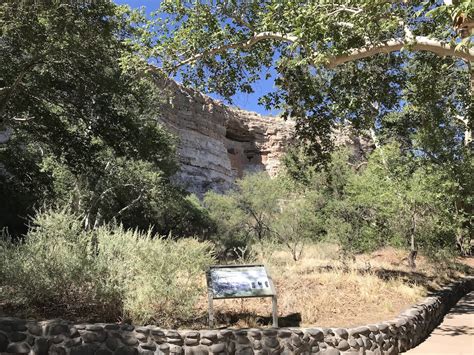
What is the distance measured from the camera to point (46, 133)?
1359 centimetres

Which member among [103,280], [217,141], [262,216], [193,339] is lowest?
[193,339]

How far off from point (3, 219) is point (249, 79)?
13.0 meters

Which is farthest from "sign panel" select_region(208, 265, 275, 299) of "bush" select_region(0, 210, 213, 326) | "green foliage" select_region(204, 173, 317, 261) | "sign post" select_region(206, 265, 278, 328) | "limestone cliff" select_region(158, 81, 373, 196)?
"limestone cliff" select_region(158, 81, 373, 196)

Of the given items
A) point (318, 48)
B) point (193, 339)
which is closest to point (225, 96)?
→ point (318, 48)

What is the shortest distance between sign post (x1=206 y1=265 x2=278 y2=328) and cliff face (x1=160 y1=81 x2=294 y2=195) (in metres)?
28.5

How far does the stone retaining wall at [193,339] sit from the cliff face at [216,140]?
1137 inches

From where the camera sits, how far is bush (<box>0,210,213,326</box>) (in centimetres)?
648

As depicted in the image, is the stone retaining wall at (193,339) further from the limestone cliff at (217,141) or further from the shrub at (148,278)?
the limestone cliff at (217,141)

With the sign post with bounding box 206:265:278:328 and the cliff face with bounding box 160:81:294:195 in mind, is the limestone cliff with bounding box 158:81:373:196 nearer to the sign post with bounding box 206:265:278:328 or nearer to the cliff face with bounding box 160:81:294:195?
the cliff face with bounding box 160:81:294:195

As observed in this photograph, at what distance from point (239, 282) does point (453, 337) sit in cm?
459

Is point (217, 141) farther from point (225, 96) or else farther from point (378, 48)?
point (378, 48)

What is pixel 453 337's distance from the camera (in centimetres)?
840

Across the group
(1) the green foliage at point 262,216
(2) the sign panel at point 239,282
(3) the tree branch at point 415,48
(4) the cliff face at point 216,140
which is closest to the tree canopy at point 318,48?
(3) the tree branch at point 415,48

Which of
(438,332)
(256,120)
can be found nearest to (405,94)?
(438,332)
